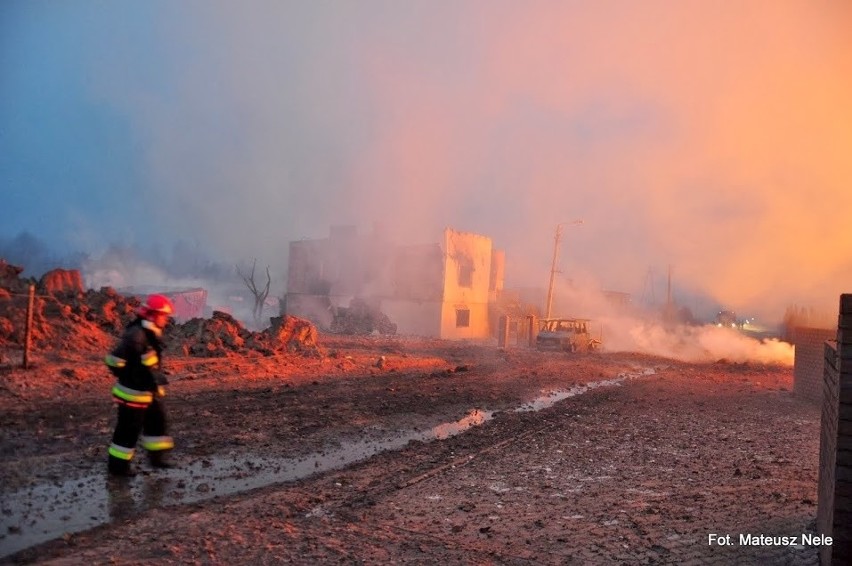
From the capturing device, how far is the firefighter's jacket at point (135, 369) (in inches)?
228

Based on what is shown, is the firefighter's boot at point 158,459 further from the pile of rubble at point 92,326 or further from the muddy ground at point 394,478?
the pile of rubble at point 92,326

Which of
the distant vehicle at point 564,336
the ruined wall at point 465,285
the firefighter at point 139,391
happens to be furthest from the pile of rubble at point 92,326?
the ruined wall at point 465,285

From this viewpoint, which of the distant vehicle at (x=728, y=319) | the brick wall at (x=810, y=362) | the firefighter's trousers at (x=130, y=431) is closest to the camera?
the firefighter's trousers at (x=130, y=431)

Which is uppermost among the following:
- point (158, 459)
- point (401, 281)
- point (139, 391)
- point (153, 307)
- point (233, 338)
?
point (401, 281)

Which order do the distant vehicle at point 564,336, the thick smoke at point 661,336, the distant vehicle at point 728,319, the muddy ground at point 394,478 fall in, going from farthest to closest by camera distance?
the distant vehicle at point 728,319 < the thick smoke at point 661,336 < the distant vehicle at point 564,336 < the muddy ground at point 394,478

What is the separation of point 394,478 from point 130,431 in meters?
2.94

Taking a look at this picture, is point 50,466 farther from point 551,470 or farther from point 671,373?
point 671,373

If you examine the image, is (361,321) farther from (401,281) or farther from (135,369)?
(135,369)

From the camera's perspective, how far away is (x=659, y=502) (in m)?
5.76

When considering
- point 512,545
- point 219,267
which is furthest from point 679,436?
point 219,267

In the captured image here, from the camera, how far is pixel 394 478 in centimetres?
649

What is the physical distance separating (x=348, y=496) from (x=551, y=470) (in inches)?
111

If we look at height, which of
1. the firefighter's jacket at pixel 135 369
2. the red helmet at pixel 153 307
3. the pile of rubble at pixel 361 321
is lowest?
the pile of rubble at pixel 361 321

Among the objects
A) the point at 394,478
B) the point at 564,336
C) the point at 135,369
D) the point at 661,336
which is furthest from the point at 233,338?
the point at 661,336
